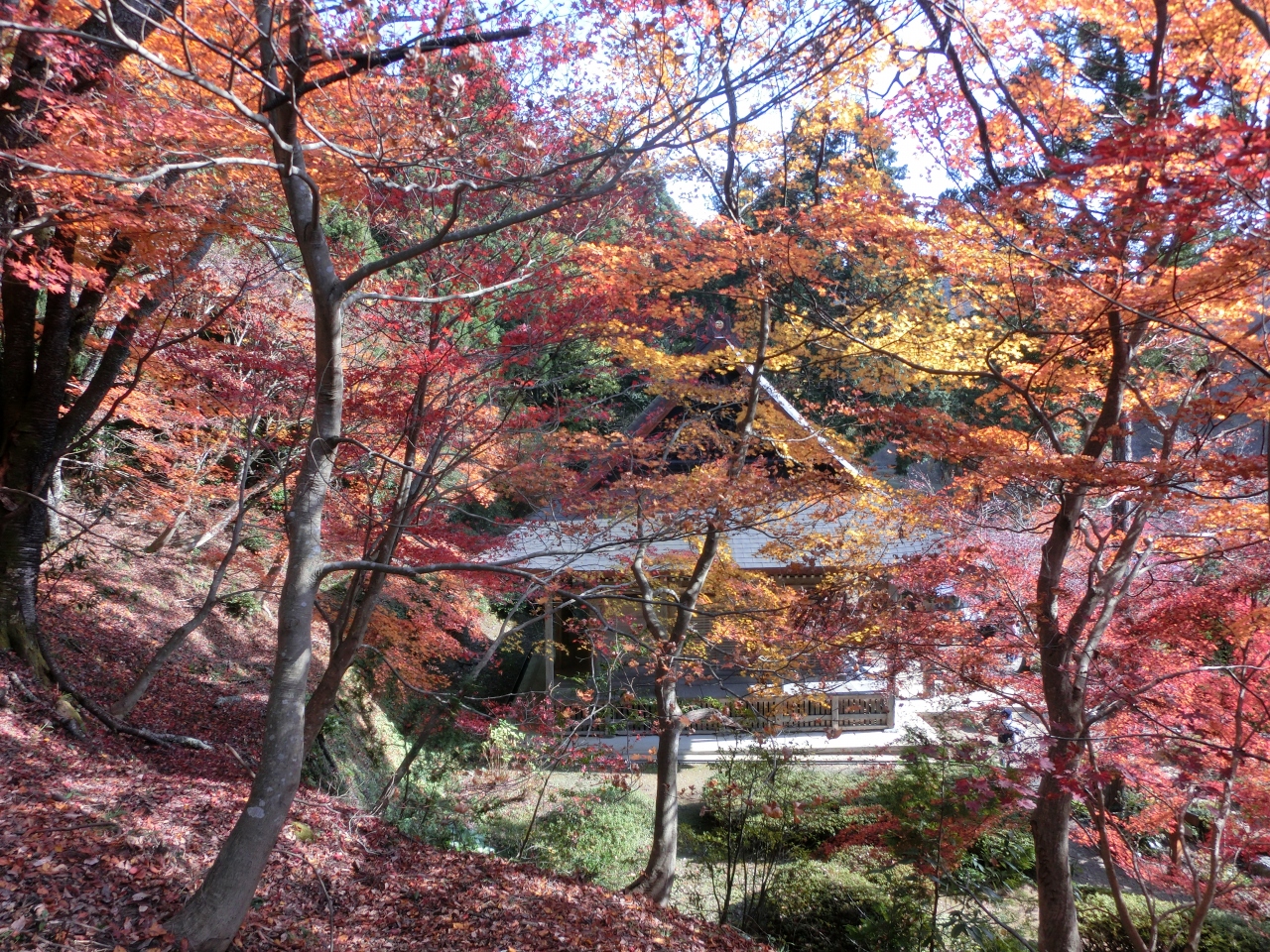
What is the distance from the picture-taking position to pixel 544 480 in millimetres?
9570

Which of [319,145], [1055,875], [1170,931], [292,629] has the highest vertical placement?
[319,145]

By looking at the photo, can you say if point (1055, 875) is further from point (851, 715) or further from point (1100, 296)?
point (851, 715)

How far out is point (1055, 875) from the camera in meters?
6.02

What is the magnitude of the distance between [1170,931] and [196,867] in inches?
359

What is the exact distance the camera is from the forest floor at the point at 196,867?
12.7 feet

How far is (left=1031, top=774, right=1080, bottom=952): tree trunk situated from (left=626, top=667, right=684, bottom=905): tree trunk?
3396 mm

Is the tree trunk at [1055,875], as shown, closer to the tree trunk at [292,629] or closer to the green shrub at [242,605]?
the tree trunk at [292,629]

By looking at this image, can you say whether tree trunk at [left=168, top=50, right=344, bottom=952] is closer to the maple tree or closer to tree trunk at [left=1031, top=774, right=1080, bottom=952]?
the maple tree

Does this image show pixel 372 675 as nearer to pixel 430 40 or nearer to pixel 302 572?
pixel 302 572

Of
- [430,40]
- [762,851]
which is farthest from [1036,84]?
[762,851]

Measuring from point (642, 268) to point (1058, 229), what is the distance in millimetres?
4417

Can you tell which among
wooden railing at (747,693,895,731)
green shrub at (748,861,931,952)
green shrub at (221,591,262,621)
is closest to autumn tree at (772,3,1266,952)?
green shrub at (748,861,931,952)

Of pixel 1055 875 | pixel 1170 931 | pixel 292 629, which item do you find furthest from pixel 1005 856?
pixel 292 629

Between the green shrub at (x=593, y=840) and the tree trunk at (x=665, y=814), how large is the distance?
0.80 metres
